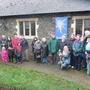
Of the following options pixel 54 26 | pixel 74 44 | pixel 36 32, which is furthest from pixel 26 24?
pixel 74 44

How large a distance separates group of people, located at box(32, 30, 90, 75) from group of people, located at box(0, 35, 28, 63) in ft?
3.28

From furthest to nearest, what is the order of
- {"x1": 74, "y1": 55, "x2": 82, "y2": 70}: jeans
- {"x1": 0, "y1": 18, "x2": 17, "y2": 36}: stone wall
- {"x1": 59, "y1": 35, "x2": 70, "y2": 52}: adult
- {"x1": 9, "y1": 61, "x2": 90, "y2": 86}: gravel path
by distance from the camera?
{"x1": 0, "y1": 18, "x2": 17, "y2": 36}: stone wall
{"x1": 59, "y1": 35, "x2": 70, "y2": 52}: adult
{"x1": 74, "y1": 55, "x2": 82, "y2": 70}: jeans
{"x1": 9, "y1": 61, "x2": 90, "y2": 86}: gravel path

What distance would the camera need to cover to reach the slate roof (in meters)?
16.8

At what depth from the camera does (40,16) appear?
17906 mm

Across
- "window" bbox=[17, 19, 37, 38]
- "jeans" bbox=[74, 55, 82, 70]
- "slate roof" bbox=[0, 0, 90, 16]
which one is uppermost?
"slate roof" bbox=[0, 0, 90, 16]

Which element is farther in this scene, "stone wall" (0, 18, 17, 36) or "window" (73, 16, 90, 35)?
"stone wall" (0, 18, 17, 36)

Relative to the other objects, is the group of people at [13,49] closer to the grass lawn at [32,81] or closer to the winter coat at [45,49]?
the winter coat at [45,49]

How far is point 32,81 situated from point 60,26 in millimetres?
5912

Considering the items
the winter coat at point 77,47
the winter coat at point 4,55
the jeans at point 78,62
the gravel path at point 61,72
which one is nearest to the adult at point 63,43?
the winter coat at point 77,47

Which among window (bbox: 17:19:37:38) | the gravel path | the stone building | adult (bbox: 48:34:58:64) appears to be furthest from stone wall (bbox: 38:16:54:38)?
the gravel path

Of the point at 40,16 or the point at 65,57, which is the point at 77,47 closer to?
the point at 65,57

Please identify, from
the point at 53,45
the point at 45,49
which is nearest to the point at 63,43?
the point at 53,45

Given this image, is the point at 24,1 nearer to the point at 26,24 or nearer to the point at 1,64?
the point at 26,24

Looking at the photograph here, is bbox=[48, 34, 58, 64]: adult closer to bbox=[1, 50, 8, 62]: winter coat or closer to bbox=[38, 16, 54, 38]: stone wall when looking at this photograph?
bbox=[38, 16, 54, 38]: stone wall
